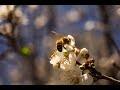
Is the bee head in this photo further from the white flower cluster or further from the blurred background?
the blurred background

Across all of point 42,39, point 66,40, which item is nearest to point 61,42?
point 66,40

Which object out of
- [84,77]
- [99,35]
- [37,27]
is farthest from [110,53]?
[84,77]

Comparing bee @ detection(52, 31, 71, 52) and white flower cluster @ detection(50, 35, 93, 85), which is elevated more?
bee @ detection(52, 31, 71, 52)

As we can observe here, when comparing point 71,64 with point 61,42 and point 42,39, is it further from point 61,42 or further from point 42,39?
point 42,39

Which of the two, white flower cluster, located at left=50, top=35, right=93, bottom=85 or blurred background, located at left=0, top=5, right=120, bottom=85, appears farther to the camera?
blurred background, located at left=0, top=5, right=120, bottom=85

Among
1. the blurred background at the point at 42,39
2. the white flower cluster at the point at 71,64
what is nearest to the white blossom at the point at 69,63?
the white flower cluster at the point at 71,64

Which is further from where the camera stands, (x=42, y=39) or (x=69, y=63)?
(x=42, y=39)

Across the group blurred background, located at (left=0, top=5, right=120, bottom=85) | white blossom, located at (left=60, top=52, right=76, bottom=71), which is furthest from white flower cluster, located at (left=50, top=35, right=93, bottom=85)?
blurred background, located at (left=0, top=5, right=120, bottom=85)
